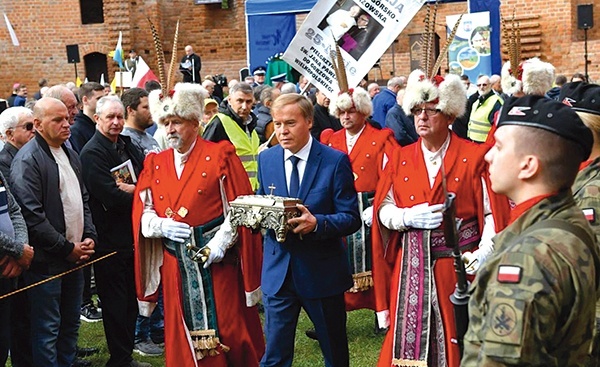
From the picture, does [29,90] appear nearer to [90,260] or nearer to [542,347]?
[90,260]

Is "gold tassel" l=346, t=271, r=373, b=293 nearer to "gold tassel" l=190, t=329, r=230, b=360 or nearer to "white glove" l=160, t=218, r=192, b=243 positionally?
"gold tassel" l=190, t=329, r=230, b=360

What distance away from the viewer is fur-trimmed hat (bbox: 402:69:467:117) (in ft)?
17.8

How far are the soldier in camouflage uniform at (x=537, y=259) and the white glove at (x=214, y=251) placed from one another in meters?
3.01

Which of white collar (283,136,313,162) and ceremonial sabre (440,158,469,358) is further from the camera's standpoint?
white collar (283,136,313,162)

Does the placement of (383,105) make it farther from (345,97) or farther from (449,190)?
(449,190)

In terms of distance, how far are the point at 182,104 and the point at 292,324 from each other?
1.60 m

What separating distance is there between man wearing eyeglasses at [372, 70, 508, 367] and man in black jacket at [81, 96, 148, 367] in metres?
2.23

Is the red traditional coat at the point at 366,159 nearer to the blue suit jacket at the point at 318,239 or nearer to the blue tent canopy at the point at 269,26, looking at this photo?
the blue suit jacket at the point at 318,239

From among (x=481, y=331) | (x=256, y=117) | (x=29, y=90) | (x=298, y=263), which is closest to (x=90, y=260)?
(x=298, y=263)

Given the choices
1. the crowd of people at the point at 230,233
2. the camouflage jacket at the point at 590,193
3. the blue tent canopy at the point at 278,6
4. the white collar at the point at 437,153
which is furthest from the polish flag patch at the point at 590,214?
the blue tent canopy at the point at 278,6

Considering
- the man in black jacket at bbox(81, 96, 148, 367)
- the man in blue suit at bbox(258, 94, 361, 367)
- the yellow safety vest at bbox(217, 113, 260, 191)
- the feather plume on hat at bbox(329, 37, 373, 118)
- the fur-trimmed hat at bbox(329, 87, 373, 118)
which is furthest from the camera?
the yellow safety vest at bbox(217, 113, 260, 191)

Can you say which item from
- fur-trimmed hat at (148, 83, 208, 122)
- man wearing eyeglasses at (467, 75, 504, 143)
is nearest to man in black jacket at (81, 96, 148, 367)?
fur-trimmed hat at (148, 83, 208, 122)

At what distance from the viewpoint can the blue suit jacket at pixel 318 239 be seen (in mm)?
5363

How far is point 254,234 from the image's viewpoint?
584 centimetres
